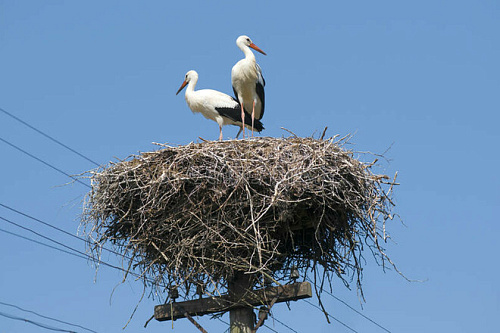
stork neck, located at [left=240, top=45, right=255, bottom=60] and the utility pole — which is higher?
stork neck, located at [left=240, top=45, right=255, bottom=60]

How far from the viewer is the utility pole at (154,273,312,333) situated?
720 centimetres

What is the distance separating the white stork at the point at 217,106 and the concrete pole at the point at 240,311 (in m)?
3.77

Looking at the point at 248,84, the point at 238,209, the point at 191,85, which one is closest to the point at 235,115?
the point at 248,84

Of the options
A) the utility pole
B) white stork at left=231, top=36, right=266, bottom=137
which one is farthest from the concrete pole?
white stork at left=231, top=36, right=266, bottom=137

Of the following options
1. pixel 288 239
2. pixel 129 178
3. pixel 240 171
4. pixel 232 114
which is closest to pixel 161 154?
pixel 129 178

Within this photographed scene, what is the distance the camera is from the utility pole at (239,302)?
7.20m

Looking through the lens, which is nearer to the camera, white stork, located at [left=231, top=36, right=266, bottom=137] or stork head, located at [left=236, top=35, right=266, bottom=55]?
white stork, located at [left=231, top=36, right=266, bottom=137]

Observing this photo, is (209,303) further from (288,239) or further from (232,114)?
(232,114)

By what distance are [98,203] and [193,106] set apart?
139 inches

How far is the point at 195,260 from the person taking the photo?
739 centimetres

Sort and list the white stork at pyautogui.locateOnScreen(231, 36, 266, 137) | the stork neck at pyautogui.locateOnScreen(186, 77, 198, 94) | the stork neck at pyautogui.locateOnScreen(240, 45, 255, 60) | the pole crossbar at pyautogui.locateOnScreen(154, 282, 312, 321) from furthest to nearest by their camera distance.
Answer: the stork neck at pyautogui.locateOnScreen(186, 77, 198, 94) → the stork neck at pyautogui.locateOnScreen(240, 45, 255, 60) → the white stork at pyautogui.locateOnScreen(231, 36, 266, 137) → the pole crossbar at pyautogui.locateOnScreen(154, 282, 312, 321)

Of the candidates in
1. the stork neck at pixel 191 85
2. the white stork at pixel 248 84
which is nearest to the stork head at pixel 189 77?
the stork neck at pixel 191 85

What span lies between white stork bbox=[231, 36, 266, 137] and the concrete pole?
390 centimetres

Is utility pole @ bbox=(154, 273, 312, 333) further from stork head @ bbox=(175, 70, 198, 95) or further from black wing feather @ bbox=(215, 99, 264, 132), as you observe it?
stork head @ bbox=(175, 70, 198, 95)
